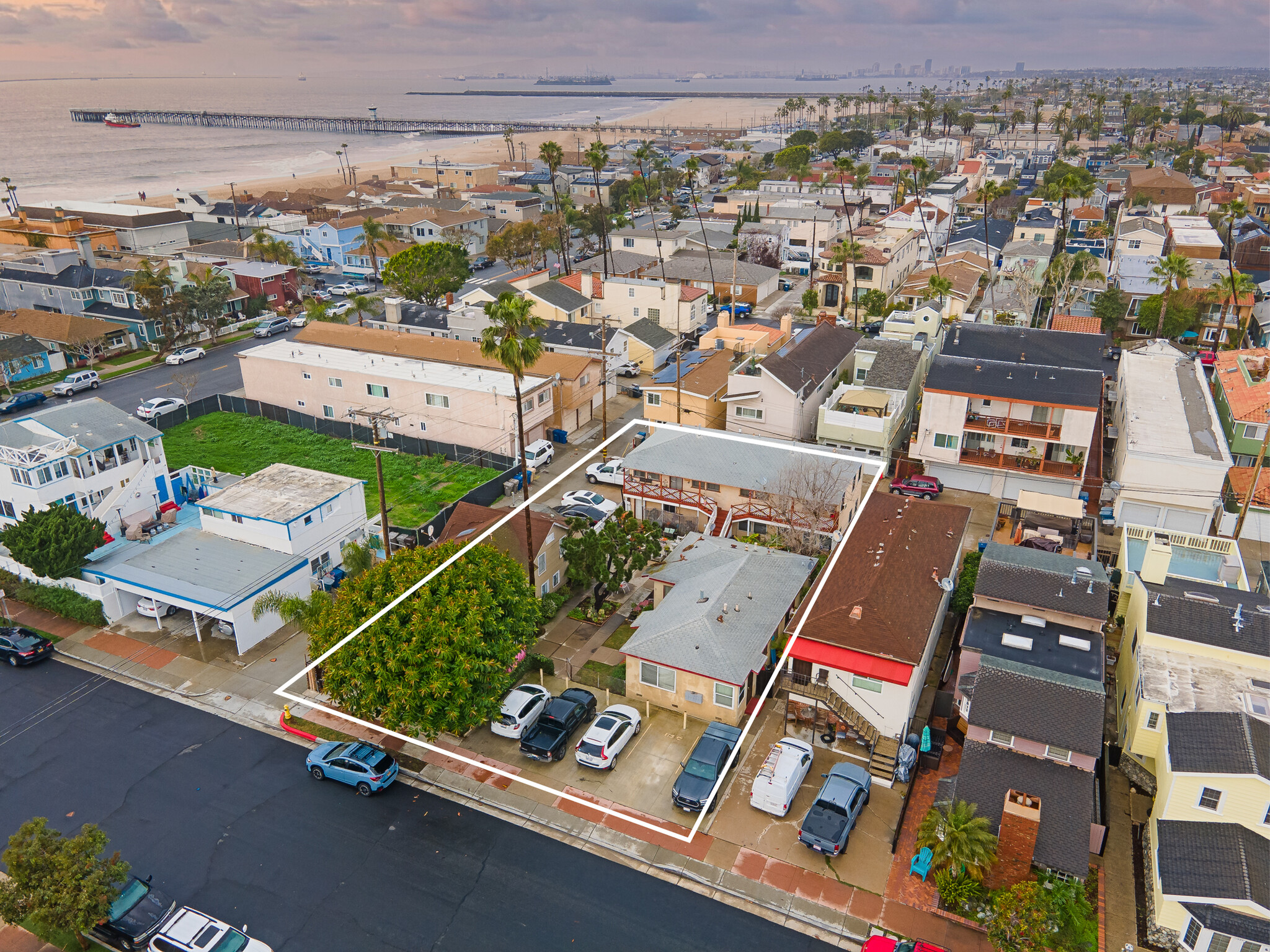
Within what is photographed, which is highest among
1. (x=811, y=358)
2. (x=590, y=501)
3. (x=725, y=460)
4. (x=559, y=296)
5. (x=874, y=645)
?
(x=559, y=296)

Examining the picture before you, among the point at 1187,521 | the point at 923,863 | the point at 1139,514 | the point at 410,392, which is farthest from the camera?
the point at 410,392

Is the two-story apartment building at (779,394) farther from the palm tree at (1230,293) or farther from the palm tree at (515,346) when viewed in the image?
the palm tree at (1230,293)

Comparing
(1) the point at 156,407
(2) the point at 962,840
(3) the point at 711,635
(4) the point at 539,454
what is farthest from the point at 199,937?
(1) the point at 156,407

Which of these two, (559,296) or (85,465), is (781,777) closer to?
(85,465)

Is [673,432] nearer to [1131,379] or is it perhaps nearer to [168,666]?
[168,666]

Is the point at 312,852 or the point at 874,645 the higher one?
the point at 874,645

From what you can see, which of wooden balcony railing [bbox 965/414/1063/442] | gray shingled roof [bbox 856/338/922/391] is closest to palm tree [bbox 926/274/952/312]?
gray shingled roof [bbox 856/338/922/391]
